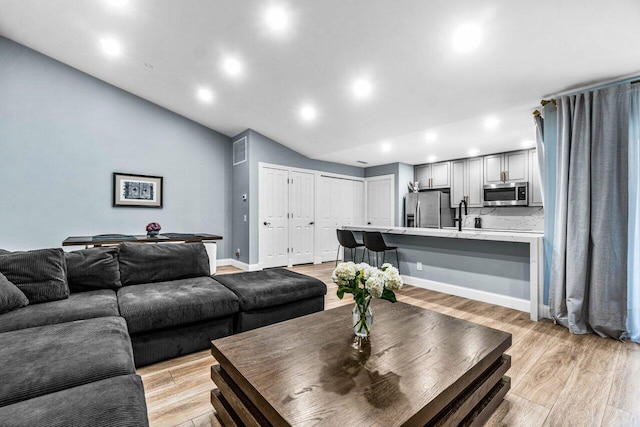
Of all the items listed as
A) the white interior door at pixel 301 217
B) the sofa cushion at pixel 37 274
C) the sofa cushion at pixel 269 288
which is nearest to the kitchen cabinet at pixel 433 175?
the white interior door at pixel 301 217

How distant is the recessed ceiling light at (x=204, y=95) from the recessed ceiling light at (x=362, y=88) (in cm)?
228

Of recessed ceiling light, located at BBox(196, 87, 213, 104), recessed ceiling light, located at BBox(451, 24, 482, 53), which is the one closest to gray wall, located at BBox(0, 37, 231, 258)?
recessed ceiling light, located at BBox(196, 87, 213, 104)

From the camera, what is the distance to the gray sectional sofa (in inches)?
39.7

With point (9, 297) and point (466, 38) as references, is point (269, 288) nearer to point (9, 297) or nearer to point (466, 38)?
point (9, 297)

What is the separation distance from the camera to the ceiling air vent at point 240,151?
5.68 meters

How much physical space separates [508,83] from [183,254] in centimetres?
374

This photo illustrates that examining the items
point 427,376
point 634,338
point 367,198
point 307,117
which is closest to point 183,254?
point 427,376

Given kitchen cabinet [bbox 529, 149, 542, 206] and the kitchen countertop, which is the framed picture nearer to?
the kitchen countertop

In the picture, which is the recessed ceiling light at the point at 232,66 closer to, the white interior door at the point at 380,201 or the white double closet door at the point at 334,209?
the white double closet door at the point at 334,209

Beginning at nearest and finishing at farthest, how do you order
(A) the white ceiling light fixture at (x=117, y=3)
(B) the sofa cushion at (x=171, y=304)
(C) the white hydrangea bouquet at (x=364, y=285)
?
(C) the white hydrangea bouquet at (x=364, y=285) < (B) the sofa cushion at (x=171, y=304) < (A) the white ceiling light fixture at (x=117, y=3)

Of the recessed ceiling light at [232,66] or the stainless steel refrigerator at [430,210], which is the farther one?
the stainless steel refrigerator at [430,210]

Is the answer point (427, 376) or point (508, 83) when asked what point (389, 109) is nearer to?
point (508, 83)

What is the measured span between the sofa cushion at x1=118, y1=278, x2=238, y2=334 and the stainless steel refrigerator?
4979mm

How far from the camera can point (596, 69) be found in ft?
8.49
